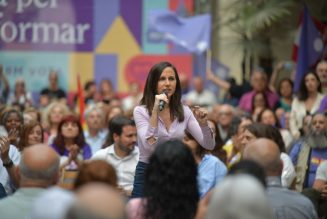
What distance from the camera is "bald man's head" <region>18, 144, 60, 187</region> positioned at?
263 inches

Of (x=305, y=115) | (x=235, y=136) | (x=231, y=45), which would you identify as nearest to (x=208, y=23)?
(x=231, y=45)

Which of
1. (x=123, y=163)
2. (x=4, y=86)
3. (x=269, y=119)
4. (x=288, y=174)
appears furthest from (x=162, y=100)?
(x=4, y=86)

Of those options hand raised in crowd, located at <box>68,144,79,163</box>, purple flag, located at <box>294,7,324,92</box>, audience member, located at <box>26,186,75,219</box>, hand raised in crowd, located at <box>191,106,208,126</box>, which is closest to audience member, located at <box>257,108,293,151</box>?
purple flag, located at <box>294,7,324,92</box>

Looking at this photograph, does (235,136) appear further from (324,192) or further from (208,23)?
(208,23)

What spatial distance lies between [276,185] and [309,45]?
976cm

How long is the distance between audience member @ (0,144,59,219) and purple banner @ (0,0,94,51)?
1160 cm

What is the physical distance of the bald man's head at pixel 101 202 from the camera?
5.02m

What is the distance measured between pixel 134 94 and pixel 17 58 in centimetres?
232

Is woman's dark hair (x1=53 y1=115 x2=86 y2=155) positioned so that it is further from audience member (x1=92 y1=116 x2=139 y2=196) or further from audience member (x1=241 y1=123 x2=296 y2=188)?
audience member (x1=241 y1=123 x2=296 y2=188)

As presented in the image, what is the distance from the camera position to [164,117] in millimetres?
8680

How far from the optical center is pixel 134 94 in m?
19.3

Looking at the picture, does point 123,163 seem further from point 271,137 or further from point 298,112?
point 298,112

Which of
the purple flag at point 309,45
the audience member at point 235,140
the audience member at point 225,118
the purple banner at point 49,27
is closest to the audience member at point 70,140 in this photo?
the audience member at point 235,140

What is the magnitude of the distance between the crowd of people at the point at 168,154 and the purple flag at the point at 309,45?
0.63 meters
